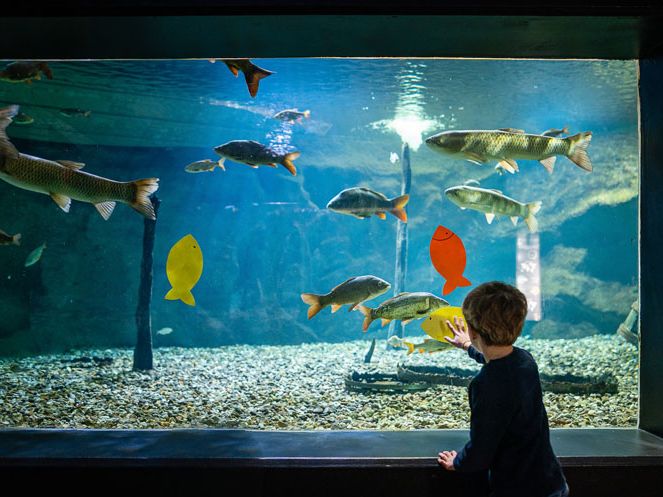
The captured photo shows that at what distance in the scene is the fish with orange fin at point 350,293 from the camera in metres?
4.75

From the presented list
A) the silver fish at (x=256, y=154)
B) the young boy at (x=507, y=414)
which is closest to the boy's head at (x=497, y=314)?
the young boy at (x=507, y=414)

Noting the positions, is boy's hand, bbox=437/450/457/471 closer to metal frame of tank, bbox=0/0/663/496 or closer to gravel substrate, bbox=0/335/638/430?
metal frame of tank, bbox=0/0/663/496

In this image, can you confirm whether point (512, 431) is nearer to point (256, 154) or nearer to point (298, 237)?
point (256, 154)

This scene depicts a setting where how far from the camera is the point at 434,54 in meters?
3.75

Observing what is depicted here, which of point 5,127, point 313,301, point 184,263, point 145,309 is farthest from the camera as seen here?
point 145,309

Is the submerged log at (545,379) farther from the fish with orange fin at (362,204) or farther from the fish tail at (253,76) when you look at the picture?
the fish tail at (253,76)

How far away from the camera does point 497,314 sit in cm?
221

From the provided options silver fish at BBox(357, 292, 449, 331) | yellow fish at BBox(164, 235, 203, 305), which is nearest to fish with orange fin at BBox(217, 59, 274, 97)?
yellow fish at BBox(164, 235, 203, 305)

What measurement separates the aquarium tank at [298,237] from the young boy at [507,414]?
1.78m

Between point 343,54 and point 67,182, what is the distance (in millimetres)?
2494

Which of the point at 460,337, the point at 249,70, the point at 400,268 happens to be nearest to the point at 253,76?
the point at 249,70

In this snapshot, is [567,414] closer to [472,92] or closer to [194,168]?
[194,168]

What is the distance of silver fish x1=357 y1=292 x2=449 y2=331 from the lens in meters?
4.52

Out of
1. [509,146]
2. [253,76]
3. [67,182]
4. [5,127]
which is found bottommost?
[67,182]
